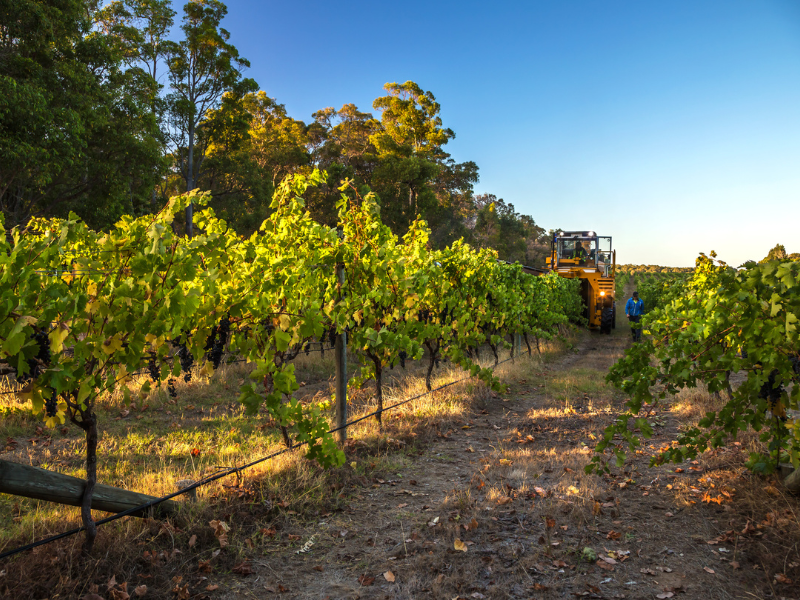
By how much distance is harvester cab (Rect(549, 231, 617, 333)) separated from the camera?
17.6 m

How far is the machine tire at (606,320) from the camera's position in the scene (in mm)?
17859

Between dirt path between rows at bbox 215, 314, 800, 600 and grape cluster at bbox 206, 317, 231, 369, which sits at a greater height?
grape cluster at bbox 206, 317, 231, 369

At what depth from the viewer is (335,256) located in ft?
15.6

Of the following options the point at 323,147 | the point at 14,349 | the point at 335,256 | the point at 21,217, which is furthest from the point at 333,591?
the point at 323,147

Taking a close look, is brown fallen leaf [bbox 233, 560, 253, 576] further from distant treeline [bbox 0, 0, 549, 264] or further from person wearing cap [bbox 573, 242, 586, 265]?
person wearing cap [bbox 573, 242, 586, 265]

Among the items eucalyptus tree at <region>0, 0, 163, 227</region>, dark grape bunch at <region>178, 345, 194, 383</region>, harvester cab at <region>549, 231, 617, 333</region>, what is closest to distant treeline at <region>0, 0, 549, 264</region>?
eucalyptus tree at <region>0, 0, 163, 227</region>

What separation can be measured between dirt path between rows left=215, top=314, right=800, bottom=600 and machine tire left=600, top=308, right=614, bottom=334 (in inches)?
520

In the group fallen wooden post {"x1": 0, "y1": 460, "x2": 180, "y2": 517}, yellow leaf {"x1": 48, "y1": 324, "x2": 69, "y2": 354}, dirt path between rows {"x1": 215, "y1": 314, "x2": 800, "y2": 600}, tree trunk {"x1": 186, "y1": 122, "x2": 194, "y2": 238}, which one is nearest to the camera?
yellow leaf {"x1": 48, "y1": 324, "x2": 69, "y2": 354}

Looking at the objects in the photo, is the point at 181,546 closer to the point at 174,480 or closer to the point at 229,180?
the point at 174,480

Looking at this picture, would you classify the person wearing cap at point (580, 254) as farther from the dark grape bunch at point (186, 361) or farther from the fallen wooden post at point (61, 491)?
the fallen wooden post at point (61, 491)

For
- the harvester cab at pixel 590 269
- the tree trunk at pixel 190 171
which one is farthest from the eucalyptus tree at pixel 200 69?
the harvester cab at pixel 590 269

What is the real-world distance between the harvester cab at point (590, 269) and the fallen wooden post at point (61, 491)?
16343mm

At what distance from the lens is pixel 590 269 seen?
18.0 metres

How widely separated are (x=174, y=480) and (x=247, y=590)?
1455 mm
